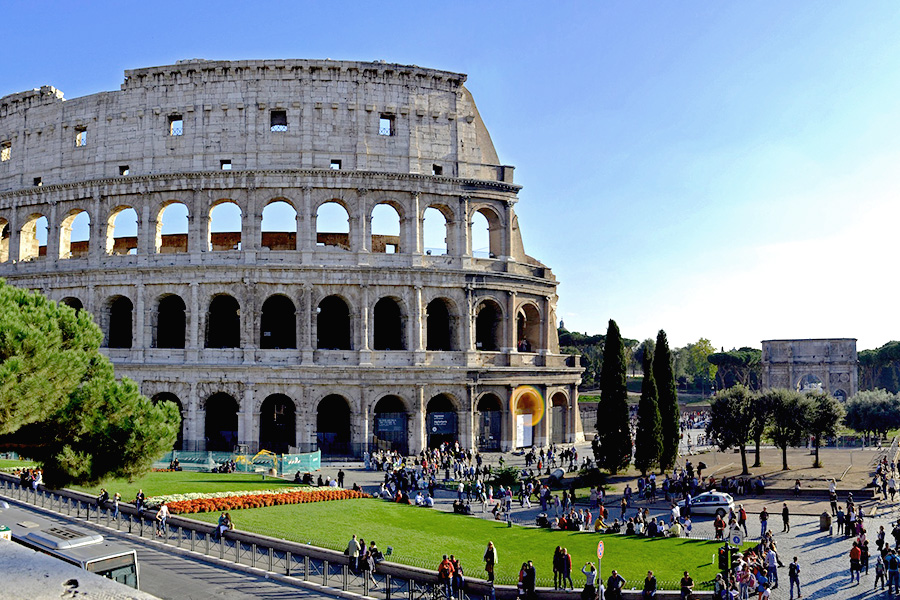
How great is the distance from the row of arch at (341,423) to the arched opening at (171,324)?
13.6 feet

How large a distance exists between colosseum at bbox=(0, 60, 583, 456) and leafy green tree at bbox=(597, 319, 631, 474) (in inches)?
280

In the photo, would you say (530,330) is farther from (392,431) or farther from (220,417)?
(220,417)

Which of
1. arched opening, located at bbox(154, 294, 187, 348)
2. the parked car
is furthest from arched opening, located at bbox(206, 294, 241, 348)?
the parked car

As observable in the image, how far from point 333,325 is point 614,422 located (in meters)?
18.3

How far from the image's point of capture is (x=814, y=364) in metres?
75.4

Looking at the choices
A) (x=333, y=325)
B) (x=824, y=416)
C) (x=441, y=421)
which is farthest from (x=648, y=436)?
(x=333, y=325)

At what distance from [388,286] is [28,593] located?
37.9 metres

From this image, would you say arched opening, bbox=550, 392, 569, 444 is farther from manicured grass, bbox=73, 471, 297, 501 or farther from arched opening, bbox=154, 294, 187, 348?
arched opening, bbox=154, 294, 187, 348

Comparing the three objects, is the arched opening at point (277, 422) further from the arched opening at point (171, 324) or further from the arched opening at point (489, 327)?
the arched opening at point (489, 327)

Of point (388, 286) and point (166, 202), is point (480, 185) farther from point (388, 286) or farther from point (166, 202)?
point (166, 202)

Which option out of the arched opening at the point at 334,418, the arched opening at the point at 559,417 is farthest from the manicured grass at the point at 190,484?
the arched opening at the point at 559,417

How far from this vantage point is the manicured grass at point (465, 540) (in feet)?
67.1

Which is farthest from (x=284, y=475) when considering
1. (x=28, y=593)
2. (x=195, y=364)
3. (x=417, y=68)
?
(x=28, y=593)

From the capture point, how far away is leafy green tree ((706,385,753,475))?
38750mm
